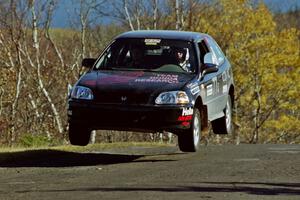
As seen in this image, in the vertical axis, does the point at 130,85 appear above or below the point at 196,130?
above

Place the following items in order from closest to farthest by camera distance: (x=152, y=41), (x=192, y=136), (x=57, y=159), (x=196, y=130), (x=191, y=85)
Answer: (x=191, y=85) → (x=192, y=136) → (x=196, y=130) → (x=57, y=159) → (x=152, y=41)

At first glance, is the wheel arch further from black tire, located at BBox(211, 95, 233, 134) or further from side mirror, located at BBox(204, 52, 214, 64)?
black tire, located at BBox(211, 95, 233, 134)

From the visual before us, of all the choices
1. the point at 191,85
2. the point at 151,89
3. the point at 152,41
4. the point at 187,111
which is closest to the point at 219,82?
the point at 152,41

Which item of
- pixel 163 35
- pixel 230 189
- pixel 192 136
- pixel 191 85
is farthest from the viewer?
pixel 163 35

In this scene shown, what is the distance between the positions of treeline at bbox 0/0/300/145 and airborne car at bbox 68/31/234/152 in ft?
20.6

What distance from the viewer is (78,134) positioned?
11.4 m

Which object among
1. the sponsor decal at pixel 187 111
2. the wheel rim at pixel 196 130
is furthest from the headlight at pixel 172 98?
the wheel rim at pixel 196 130

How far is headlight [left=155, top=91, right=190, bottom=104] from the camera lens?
34.3ft

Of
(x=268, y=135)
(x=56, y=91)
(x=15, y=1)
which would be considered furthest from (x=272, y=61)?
(x=15, y=1)

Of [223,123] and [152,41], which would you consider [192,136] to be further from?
[223,123]

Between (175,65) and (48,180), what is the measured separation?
3.21 metres

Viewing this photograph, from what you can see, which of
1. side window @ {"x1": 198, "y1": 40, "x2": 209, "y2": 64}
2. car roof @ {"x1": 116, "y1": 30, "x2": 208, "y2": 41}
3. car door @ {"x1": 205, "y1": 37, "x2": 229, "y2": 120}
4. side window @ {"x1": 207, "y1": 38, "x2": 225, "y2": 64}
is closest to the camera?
car roof @ {"x1": 116, "y1": 30, "x2": 208, "y2": 41}

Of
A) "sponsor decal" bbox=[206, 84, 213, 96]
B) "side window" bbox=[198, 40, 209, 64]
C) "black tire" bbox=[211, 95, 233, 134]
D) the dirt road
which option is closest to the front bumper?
the dirt road

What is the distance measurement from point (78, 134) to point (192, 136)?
166cm
